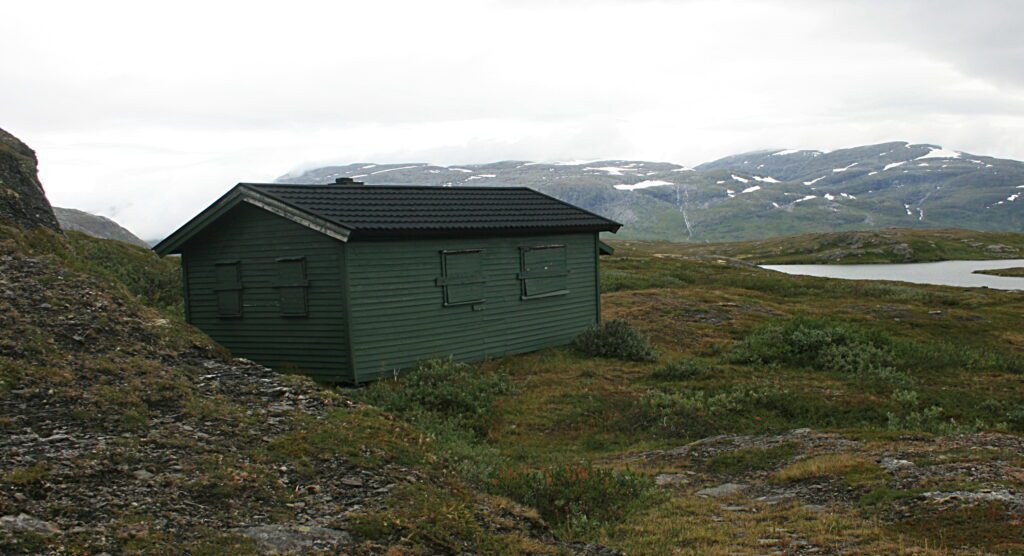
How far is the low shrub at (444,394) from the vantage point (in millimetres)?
15516

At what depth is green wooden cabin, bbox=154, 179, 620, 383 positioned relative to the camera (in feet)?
59.1

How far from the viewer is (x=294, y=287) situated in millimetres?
18531

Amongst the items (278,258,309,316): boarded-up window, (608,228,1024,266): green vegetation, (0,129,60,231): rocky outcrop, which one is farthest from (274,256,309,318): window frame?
(608,228,1024,266): green vegetation

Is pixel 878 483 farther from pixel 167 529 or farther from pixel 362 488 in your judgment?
pixel 167 529

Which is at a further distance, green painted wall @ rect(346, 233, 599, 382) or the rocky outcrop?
green painted wall @ rect(346, 233, 599, 382)

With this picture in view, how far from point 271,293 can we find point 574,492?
11.2 m

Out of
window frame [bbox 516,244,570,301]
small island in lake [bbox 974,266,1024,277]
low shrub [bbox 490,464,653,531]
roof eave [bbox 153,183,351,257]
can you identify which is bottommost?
small island in lake [bbox 974,266,1024,277]

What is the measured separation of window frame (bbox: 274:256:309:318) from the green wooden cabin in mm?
29

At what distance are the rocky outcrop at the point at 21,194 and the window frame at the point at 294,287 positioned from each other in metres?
5.42

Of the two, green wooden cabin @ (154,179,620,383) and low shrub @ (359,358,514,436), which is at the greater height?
green wooden cabin @ (154,179,620,383)

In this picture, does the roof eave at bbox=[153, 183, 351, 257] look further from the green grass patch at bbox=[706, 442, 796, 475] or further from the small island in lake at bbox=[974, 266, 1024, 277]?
the small island in lake at bbox=[974, 266, 1024, 277]

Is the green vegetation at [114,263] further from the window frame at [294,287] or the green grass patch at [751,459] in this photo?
the green grass patch at [751,459]

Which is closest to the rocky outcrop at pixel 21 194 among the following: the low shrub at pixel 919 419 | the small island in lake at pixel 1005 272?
the low shrub at pixel 919 419

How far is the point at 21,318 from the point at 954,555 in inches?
518
